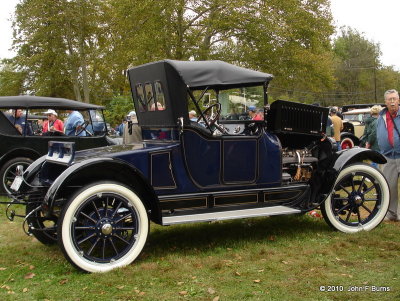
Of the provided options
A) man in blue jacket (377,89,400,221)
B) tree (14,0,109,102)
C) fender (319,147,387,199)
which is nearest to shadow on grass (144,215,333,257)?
fender (319,147,387,199)

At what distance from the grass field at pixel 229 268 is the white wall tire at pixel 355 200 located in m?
0.18

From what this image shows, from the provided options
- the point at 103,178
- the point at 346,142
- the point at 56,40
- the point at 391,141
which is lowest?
the point at 346,142

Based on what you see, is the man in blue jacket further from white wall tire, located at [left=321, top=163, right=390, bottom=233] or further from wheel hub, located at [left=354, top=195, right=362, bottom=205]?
wheel hub, located at [left=354, top=195, right=362, bottom=205]

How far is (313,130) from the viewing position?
570cm

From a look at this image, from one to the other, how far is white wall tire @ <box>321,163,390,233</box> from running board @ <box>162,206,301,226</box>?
68cm

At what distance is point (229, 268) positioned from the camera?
4.41 m

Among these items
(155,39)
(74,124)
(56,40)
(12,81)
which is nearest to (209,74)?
Answer: (74,124)

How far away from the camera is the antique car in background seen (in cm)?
441

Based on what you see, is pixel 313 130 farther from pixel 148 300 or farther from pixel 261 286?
pixel 148 300

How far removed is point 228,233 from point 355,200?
64.5 inches

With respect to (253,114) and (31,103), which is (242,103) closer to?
(253,114)

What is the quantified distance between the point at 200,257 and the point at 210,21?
1683 cm

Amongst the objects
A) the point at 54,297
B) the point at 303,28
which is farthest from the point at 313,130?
the point at 303,28

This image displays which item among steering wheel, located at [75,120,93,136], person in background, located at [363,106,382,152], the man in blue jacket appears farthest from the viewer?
steering wheel, located at [75,120,93,136]
